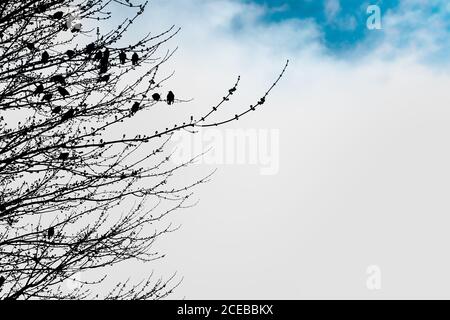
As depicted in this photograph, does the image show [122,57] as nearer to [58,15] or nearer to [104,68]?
[104,68]

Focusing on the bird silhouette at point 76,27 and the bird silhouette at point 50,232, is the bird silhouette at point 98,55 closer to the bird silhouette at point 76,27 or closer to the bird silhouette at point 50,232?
the bird silhouette at point 76,27

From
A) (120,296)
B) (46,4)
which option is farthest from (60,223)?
(46,4)

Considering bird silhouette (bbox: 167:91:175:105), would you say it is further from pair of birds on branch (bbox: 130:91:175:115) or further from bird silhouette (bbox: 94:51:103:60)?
bird silhouette (bbox: 94:51:103:60)

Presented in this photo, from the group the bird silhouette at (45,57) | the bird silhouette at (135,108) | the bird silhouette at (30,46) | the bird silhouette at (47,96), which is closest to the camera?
the bird silhouette at (135,108)

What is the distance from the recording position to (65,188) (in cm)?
497

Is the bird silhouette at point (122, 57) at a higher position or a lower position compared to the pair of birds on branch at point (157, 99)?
higher

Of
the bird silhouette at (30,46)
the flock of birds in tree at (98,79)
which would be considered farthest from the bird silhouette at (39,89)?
the bird silhouette at (30,46)

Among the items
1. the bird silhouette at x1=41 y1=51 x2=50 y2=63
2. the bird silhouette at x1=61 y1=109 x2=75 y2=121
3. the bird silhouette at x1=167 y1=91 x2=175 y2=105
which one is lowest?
the bird silhouette at x1=61 y1=109 x2=75 y2=121

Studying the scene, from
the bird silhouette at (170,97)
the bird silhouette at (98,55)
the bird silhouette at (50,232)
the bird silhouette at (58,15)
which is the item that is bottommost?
the bird silhouette at (50,232)

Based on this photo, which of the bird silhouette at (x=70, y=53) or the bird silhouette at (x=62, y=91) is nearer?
the bird silhouette at (x=62, y=91)

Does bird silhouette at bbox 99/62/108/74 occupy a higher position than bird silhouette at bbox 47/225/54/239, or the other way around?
bird silhouette at bbox 99/62/108/74

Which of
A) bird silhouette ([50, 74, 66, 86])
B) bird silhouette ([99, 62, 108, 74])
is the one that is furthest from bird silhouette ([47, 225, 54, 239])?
bird silhouette ([99, 62, 108, 74])

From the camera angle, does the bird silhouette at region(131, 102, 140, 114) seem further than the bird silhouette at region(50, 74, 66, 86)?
No
